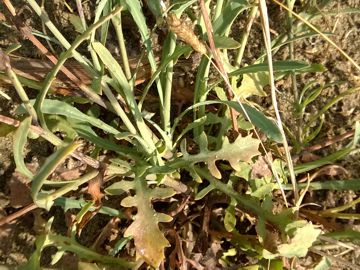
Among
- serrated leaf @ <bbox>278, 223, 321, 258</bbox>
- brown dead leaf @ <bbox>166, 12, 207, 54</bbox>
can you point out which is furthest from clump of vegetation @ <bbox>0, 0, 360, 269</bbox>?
brown dead leaf @ <bbox>166, 12, 207, 54</bbox>

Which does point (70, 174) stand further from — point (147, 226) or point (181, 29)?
point (181, 29)

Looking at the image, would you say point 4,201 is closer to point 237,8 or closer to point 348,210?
point 237,8

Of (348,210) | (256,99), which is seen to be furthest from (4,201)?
(348,210)

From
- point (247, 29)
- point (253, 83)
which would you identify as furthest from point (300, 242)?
point (247, 29)

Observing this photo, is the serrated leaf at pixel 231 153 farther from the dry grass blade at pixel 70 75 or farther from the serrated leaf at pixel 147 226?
the dry grass blade at pixel 70 75

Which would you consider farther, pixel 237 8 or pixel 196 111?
pixel 196 111

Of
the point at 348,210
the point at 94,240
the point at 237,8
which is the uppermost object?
the point at 237,8

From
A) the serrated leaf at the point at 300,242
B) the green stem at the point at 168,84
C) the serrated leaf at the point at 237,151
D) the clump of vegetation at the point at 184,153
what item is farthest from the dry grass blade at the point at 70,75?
the serrated leaf at the point at 300,242

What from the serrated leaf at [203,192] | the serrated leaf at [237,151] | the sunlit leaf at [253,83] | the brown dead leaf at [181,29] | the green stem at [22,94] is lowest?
the serrated leaf at [203,192]
